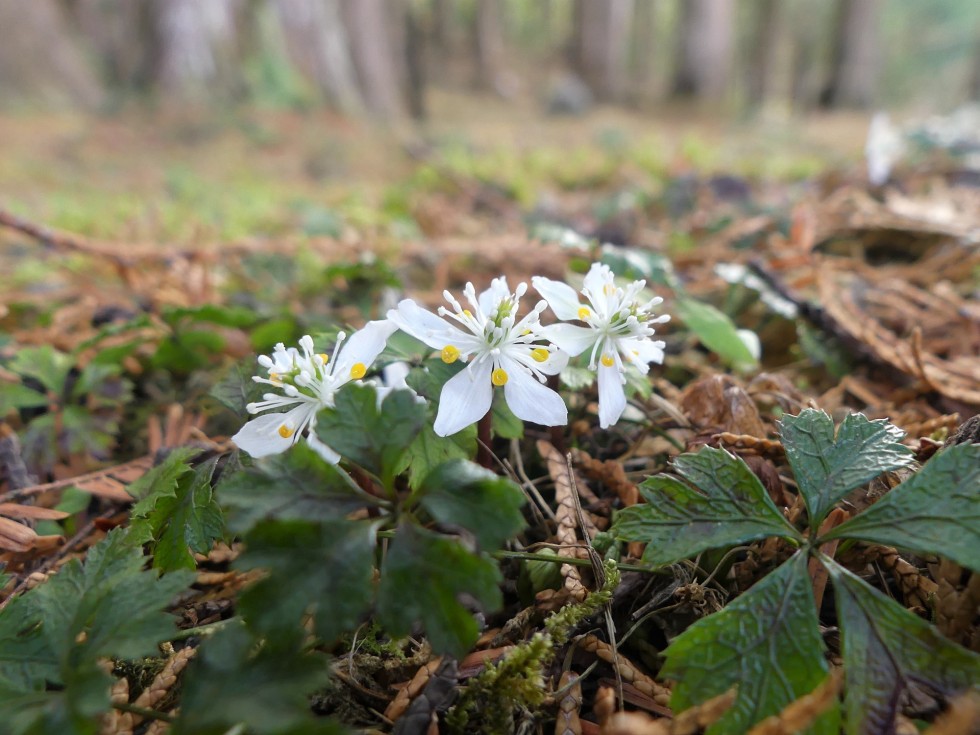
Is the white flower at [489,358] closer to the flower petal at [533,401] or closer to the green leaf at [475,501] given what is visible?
the flower petal at [533,401]

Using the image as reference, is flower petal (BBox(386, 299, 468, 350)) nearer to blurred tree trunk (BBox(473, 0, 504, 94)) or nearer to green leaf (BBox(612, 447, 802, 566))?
green leaf (BBox(612, 447, 802, 566))

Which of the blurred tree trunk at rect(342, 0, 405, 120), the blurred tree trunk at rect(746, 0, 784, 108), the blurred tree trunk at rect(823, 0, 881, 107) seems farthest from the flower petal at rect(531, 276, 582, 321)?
the blurred tree trunk at rect(746, 0, 784, 108)

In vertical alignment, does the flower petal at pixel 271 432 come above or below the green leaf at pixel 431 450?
above

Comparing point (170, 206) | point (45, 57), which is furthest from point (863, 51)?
point (45, 57)

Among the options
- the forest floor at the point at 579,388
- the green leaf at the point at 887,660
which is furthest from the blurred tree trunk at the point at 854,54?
the green leaf at the point at 887,660

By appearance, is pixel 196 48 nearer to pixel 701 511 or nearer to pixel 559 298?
pixel 559 298

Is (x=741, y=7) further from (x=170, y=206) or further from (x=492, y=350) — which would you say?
(x=492, y=350)
